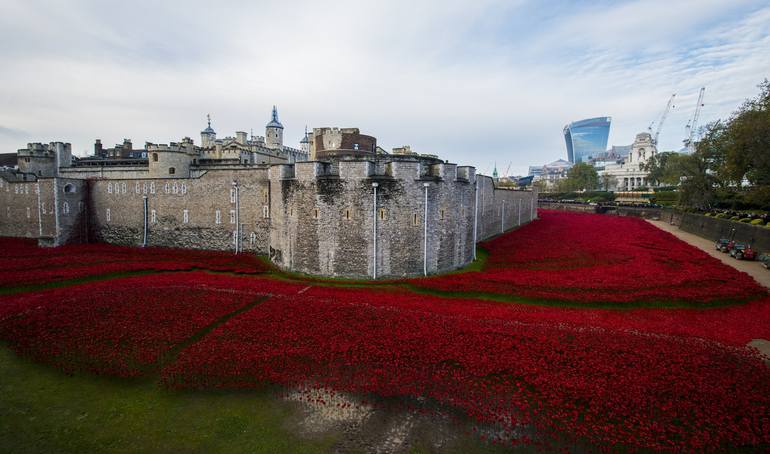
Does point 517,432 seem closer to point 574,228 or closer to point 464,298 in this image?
point 464,298

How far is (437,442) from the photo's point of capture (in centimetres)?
1007

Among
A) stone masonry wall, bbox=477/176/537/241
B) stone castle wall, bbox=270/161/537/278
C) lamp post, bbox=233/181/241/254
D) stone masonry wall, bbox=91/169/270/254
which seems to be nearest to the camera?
stone castle wall, bbox=270/161/537/278

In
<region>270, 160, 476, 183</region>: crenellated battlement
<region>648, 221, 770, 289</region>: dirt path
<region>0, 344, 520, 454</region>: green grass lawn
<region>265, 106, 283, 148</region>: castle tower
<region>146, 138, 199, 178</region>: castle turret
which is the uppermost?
<region>265, 106, 283, 148</region>: castle tower

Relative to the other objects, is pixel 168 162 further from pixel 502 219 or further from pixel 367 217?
pixel 502 219

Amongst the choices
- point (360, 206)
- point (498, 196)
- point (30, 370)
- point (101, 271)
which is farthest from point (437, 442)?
point (498, 196)

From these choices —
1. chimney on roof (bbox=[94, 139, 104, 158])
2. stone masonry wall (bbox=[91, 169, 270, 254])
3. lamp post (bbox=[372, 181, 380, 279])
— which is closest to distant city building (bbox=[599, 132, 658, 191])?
lamp post (bbox=[372, 181, 380, 279])

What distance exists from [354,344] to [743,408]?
12.8 m

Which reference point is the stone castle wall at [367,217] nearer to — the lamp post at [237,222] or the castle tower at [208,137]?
the lamp post at [237,222]

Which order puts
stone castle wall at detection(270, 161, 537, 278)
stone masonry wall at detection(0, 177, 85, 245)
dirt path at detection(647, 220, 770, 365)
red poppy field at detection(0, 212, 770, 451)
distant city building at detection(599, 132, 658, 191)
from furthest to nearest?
distant city building at detection(599, 132, 658, 191) < stone masonry wall at detection(0, 177, 85, 245) < stone castle wall at detection(270, 161, 537, 278) < dirt path at detection(647, 220, 770, 365) < red poppy field at detection(0, 212, 770, 451)

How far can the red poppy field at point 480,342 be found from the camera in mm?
10992

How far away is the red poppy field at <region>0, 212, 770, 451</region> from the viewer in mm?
10992

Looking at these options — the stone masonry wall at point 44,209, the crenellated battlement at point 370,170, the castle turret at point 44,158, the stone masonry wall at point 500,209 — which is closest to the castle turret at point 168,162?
the stone masonry wall at point 44,209

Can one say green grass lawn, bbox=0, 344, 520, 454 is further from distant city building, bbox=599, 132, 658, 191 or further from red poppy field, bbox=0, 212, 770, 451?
distant city building, bbox=599, 132, 658, 191

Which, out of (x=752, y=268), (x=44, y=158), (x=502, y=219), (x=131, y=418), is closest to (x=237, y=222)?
(x=131, y=418)
